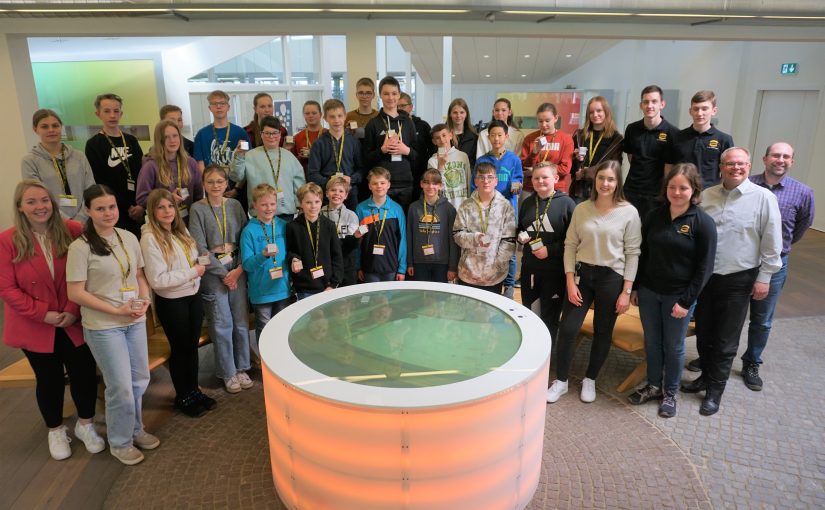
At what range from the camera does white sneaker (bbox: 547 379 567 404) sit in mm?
3859

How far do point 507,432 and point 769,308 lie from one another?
2878mm

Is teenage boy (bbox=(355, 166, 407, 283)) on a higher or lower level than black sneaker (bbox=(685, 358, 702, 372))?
higher

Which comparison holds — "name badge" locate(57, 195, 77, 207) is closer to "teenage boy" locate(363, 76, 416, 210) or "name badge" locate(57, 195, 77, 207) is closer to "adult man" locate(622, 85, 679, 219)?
"teenage boy" locate(363, 76, 416, 210)

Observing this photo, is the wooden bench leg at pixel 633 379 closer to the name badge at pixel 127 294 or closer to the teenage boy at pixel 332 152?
the teenage boy at pixel 332 152

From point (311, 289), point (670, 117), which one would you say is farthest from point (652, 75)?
point (311, 289)

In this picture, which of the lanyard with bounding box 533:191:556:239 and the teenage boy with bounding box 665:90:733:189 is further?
the teenage boy with bounding box 665:90:733:189

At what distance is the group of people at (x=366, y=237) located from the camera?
3.02m

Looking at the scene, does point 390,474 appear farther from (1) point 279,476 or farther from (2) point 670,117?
(2) point 670,117

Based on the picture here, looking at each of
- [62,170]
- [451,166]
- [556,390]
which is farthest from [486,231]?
[62,170]

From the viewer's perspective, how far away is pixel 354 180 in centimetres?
481

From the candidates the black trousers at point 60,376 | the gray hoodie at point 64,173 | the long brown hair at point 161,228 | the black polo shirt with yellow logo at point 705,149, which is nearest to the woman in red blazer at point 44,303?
the black trousers at point 60,376

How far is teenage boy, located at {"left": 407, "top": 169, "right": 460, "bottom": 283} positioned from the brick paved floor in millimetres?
1472

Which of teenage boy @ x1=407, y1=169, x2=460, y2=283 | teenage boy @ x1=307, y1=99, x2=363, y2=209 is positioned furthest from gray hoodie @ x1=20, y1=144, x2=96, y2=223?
teenage boy @ x1=407, y1=169, x2=460, y2=283

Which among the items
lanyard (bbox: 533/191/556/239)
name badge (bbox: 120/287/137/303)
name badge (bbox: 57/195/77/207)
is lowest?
name badge (bbox: 120/287/137/303)
